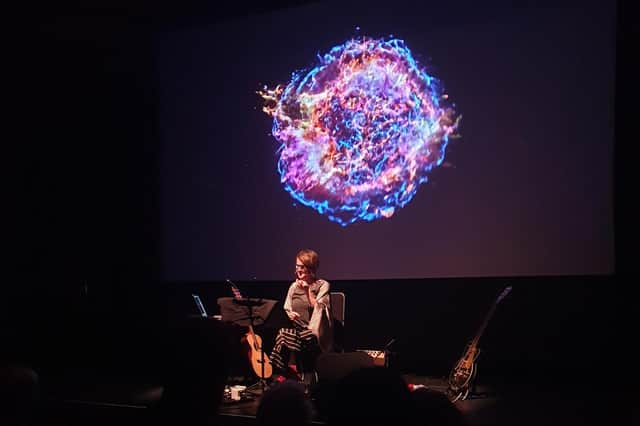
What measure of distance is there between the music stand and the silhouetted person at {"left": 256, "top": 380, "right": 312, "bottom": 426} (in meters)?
3.08

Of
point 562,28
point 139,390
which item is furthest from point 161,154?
point 562,28

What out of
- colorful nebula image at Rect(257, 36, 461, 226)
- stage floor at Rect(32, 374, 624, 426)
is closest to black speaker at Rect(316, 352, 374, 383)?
stage floor at Rect(32, 374, 624, 426)

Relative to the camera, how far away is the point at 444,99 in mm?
5211

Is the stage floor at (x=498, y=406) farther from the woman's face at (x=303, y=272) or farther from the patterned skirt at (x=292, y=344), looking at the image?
the woman's face at (x=303, y=272)

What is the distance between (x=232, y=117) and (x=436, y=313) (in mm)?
2679

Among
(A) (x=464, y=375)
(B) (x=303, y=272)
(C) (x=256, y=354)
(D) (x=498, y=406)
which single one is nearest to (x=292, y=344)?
(C) (x=256, y=354)

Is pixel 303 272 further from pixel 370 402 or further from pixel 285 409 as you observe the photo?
pixel 370 402

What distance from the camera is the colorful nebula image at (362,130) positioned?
5.27 metres

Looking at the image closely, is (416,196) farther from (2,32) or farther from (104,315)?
(2,32)

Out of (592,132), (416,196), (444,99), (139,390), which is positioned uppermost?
(444,99)

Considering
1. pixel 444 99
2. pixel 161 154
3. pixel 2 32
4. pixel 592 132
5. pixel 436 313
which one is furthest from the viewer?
pixel 161 154

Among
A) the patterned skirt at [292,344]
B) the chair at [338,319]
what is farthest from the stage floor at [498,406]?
the chair at [338,319]

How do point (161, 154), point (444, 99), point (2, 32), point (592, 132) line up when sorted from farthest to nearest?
point (161, 154), point (2, 32), point (444, 99), point (592, 132)

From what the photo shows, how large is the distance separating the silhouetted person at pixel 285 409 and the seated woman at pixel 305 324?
3.37 meters
